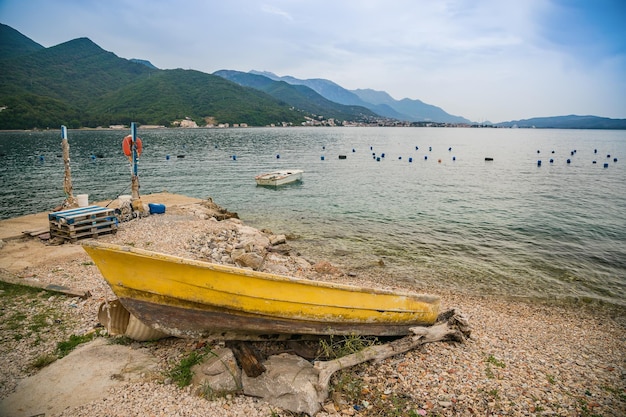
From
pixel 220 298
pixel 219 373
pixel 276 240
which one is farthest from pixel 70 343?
pixel 276 240

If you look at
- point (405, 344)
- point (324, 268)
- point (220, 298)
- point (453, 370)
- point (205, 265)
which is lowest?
point (324, 268)

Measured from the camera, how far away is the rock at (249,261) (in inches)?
485

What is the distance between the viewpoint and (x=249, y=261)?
12359 mm

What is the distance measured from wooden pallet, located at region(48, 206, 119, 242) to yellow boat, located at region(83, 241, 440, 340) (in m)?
8.90

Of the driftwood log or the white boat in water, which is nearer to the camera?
the driftwood log

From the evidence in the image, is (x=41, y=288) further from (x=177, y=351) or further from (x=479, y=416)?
(x=479, y=416)

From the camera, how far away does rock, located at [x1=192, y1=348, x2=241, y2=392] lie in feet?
19.8

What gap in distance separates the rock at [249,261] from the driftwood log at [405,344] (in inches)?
246

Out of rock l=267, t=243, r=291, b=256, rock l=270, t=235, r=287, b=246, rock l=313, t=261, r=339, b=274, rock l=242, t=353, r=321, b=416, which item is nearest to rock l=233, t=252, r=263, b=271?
rock l=313, t=261, r=339, b=274

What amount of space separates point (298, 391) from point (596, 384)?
6581 mm

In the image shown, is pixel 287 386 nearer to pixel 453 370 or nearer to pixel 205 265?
pixel 205 265

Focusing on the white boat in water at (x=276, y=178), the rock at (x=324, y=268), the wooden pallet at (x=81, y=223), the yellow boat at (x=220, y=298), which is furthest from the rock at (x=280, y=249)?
the white boat in water at (x=276, y=178)

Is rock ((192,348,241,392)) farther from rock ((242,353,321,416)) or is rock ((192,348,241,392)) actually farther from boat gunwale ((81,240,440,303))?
boat gunwale ((81,240,440,303))

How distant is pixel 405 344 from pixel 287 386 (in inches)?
119
